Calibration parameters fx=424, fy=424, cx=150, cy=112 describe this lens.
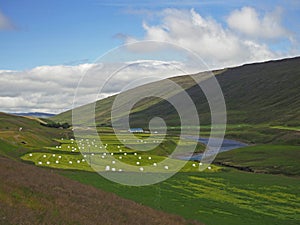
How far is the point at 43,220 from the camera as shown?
16156 mm

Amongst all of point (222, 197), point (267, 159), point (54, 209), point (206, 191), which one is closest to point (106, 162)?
point (206, 191)

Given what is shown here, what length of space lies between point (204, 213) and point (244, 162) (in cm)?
5699

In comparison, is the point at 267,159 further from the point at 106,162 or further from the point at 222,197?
the point at 222,197

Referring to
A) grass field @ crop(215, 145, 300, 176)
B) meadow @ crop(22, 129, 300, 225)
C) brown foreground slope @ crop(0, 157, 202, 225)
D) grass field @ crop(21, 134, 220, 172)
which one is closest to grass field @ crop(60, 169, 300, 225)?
meadow @ crop(22, 129, 300, 225)

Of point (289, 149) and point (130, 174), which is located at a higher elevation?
point (289, 149)

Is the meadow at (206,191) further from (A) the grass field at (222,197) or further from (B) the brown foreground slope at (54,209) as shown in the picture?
(B) the brown foreground slope at (54,209)

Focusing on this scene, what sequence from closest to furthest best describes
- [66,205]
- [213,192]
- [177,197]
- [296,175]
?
[66,205]
[177,197]
[213,192]
[296,175]

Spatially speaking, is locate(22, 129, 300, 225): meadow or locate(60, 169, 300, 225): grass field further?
locate(22, 129, 300, 225): meadow

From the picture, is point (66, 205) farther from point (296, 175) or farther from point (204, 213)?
point (296, 175)

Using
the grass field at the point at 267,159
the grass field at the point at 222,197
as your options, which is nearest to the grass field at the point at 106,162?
the grass field at the point at 222,197

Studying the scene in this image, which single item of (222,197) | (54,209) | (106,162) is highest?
(54,209)

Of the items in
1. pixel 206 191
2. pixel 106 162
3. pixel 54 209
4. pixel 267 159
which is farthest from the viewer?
pixel 267 159

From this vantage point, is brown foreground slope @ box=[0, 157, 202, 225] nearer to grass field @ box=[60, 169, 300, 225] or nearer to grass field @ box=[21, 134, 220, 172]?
grass field @ box=[60, 169, 300, 225]

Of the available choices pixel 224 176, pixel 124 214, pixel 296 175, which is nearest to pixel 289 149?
pixel 296 175
